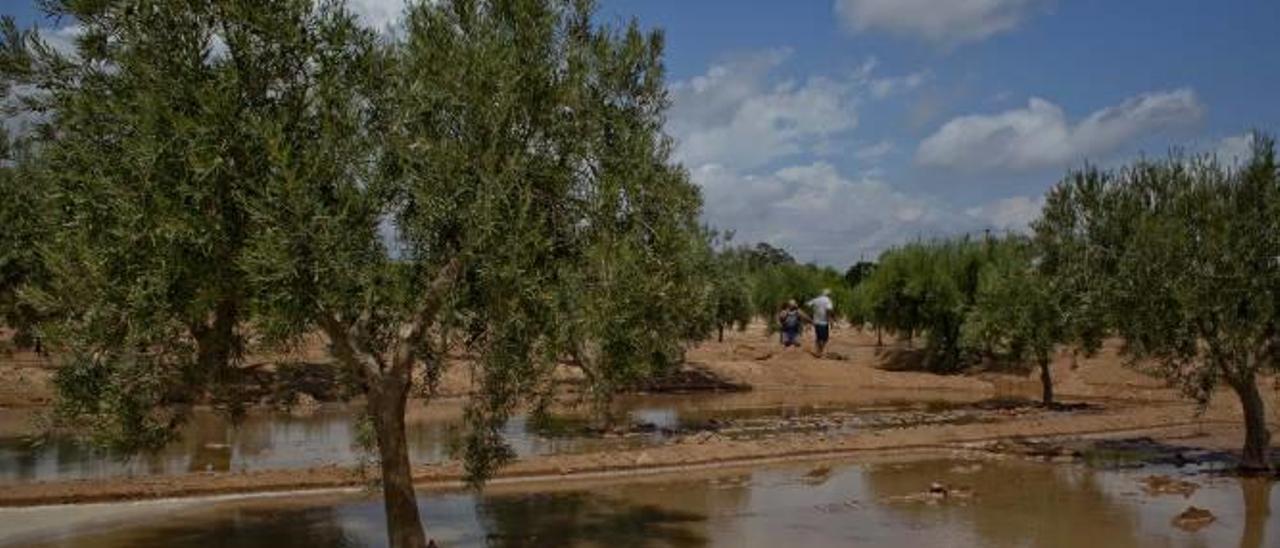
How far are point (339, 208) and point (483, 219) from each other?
1721mm

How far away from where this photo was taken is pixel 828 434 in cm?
3331

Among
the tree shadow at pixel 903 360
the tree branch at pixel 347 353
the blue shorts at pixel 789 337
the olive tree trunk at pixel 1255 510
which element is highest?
the blue shorts at pixel 789 337

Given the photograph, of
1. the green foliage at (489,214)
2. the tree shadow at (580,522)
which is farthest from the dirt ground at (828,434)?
the green foliage at (489,214)

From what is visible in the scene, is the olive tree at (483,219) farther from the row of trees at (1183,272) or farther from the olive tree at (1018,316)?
the olive tree at (1018,316)

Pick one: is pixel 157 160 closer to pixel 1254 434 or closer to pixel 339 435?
pixel 339 435

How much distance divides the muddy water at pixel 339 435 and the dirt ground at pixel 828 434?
4.00 ft

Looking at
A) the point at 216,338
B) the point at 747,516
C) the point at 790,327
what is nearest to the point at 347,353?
the point at 216,338

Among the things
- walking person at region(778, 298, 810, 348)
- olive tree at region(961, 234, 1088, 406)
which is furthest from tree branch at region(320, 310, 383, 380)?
walking person at region(778, 298, 810, 348)

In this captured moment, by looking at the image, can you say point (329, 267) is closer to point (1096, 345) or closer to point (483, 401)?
point (483, 401)

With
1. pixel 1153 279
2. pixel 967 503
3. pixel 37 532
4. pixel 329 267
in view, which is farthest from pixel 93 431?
pixel 1153 279

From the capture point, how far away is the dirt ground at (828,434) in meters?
23.5

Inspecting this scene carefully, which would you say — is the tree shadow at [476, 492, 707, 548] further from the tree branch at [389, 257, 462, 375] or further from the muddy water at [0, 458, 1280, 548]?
the tree branch at [389, 257, 462, 375]

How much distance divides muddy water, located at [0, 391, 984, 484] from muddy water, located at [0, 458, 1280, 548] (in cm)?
152

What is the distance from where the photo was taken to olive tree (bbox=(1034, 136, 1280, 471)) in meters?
23.5
